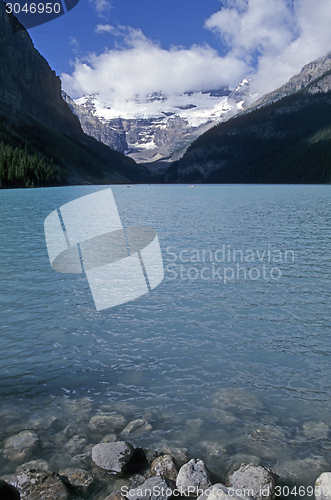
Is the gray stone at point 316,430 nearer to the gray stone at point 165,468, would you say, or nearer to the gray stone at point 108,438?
the gray stone at point 165,468

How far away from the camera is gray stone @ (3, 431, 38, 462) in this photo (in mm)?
6894

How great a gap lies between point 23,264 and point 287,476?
18.7m

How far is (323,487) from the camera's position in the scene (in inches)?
240

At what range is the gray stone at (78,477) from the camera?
→ 248 inches

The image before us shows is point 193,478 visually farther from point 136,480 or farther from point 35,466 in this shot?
point 35,466

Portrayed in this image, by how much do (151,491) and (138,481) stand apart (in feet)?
1.42

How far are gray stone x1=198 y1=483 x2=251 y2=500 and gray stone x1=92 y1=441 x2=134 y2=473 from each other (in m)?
1.60

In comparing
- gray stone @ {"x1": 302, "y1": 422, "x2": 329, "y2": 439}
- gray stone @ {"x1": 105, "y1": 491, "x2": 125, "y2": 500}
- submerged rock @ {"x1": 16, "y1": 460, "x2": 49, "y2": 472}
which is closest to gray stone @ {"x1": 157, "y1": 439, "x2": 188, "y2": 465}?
gray stone @ {"x1": 105, "y1": 491, "x2": 125, "y2": 500}

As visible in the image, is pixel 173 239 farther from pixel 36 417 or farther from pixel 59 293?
pixel 36 417

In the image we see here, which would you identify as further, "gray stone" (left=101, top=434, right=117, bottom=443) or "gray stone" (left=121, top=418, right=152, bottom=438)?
"gray stone" (left=121, top=418, right=152, bottom=438)

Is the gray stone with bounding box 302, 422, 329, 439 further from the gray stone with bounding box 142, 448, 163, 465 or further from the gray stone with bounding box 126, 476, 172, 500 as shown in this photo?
the gray stone with bounding box 126, 476, 172, 500

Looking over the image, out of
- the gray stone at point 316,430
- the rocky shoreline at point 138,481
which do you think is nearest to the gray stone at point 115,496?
the rocky shoreline at point 138,481

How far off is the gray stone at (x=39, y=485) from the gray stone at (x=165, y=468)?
1.50 meters

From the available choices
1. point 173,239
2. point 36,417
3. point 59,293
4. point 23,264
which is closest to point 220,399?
point 36,417
